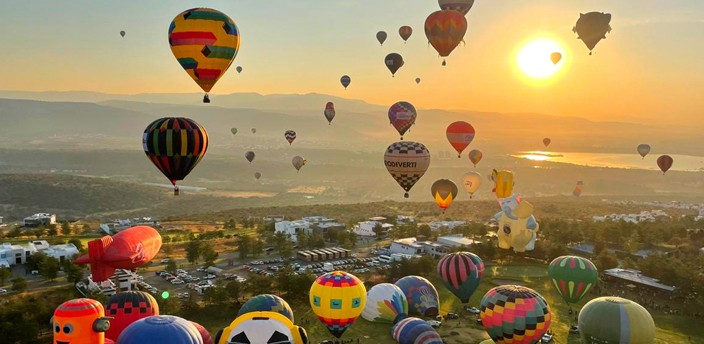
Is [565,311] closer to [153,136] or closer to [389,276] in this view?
[389,276]

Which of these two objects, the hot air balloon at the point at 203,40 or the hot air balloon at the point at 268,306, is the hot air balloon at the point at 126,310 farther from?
the hot air balloon at the point at 203,40

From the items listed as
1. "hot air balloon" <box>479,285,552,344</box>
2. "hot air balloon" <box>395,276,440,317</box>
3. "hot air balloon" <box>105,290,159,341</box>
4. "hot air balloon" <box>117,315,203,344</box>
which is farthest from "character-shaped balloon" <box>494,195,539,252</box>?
"hot air balloon" <box>117,315,203,344</box>

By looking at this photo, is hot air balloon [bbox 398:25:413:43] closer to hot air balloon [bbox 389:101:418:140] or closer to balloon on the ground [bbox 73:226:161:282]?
hot air balloon [bbox 389:101:418:140]

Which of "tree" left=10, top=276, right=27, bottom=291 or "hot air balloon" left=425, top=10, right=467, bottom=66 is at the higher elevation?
"hot air balloon" left=425, top=10, right=467, bottom=66

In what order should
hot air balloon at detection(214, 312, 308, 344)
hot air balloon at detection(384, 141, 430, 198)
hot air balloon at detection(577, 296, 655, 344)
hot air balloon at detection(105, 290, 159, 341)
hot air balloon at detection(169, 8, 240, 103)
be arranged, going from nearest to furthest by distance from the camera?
1. hot air balloon at detection(214, 312, 308, 344)
2. hot air balloon at detection(105, 290, 159, 341)
3. hot air balloon at detection(577, 296, 655, 344)
4. hot air balloon at detection(169, 8, 240, 103)
5. hot air balloon at detection(384, 141, 430, 198)

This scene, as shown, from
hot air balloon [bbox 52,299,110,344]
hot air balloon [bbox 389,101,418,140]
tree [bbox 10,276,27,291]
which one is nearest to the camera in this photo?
hot air balloon [bbox 52,299,110,344]

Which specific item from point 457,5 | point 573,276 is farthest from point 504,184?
point 573,276

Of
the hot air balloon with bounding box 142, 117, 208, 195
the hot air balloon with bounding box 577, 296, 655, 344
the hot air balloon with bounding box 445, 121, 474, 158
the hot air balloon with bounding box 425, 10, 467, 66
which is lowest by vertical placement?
the hot air balloon with bounding box 577, 296, 655, 344

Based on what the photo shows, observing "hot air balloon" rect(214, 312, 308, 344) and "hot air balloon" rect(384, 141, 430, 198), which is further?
"hot air balloon" rect(384, 141, 430, 198)

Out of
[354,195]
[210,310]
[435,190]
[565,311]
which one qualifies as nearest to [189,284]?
[210,310]
